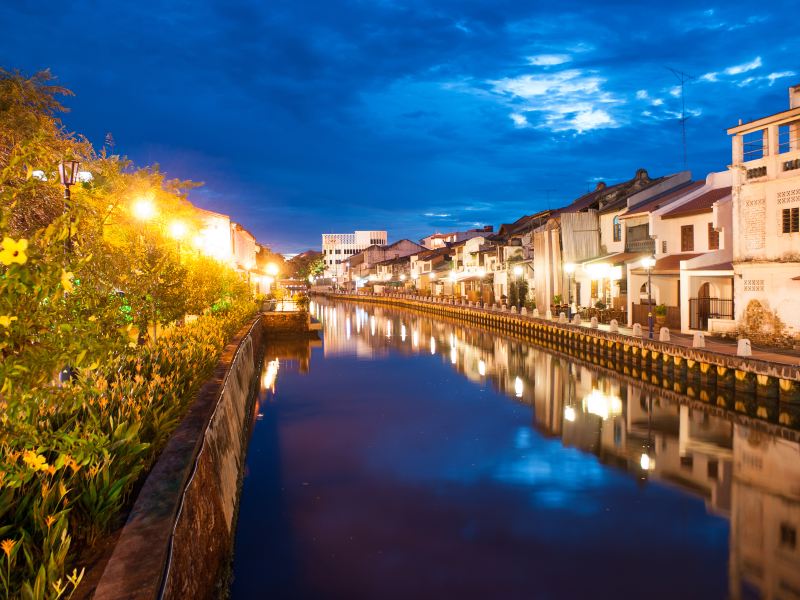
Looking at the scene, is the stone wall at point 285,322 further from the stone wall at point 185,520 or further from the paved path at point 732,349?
the stone wall at point 185,520

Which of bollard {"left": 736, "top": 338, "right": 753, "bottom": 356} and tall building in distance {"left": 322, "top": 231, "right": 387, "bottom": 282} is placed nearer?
bollard {"left": 736, "top": 338, "right": 753, "bottom": 356}

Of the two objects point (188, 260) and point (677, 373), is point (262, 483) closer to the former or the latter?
point (188, 260)

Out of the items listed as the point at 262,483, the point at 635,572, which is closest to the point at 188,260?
the point at 262,483

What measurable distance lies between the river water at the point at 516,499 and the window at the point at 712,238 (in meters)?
11.3

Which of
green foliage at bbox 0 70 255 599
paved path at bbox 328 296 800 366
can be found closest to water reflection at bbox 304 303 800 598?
paved path at bbox 328 296 800 366

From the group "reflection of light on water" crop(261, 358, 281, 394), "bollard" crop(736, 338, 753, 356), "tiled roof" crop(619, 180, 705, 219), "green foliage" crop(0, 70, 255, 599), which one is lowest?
"reflection of light on water" crop(261, 358, 281, 394)

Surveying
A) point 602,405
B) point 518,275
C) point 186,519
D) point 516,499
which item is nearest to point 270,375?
point 602,405

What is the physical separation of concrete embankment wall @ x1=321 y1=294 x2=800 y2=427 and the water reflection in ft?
2.81

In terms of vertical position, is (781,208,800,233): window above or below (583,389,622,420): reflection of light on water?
above

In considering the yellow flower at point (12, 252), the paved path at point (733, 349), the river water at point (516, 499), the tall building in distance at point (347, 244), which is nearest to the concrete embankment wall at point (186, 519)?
the river water at point (516, 499)

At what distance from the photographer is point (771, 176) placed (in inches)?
907

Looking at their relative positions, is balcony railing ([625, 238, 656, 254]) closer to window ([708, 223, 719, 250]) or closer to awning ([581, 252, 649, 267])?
awning ([581, 252, 649, 267])

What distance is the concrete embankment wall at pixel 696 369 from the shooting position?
18.2 metres

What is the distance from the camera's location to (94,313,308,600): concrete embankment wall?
209 inches
